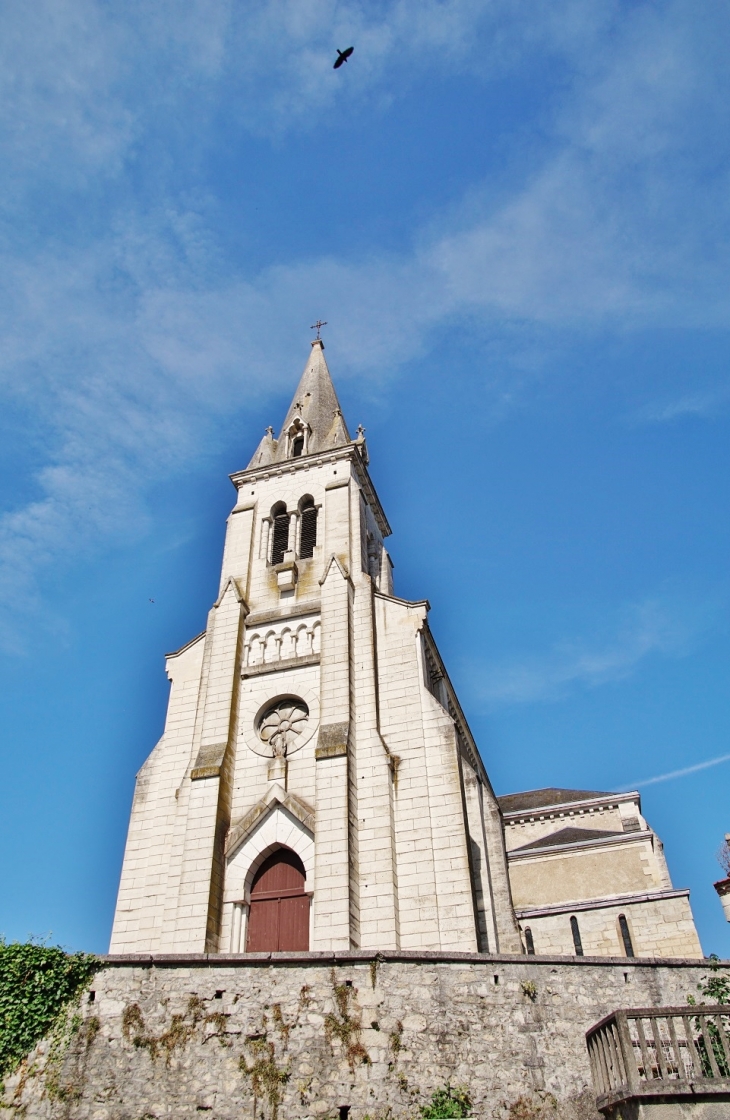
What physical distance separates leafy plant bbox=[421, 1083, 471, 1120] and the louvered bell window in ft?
55.6

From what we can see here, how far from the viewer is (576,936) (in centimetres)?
2403

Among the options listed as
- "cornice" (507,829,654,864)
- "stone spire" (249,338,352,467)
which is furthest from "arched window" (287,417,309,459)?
"cornice" (507,829,654,864)

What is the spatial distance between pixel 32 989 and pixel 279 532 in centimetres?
1666

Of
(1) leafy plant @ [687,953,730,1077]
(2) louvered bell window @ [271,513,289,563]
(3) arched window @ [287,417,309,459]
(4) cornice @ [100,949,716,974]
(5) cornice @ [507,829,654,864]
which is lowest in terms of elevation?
(1) leafy plant @ [687,953,730,1077]

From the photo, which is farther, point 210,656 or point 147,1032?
point 210,656

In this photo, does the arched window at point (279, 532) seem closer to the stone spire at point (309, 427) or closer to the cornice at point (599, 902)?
the stone spire at point (309, 427)

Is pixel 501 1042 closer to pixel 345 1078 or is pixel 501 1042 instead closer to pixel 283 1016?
pixel 345 1078

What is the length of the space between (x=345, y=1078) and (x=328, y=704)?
10336 millimetres

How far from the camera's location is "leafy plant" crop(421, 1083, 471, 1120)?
A: 10055 millimetres

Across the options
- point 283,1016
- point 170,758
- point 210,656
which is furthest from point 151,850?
point 283,1016

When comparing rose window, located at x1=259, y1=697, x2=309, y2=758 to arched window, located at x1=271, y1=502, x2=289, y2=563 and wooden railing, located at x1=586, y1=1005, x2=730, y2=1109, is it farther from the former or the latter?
wooden railing, located at x1=586, y1=1005, x2=730, y2=1109

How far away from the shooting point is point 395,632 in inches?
868

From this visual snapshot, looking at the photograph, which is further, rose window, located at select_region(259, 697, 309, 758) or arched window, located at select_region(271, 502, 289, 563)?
arched window, located at select_region(271, 502, 289, 563)

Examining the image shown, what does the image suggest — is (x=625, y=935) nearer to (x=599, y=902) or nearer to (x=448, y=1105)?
(x=599, y=902)
